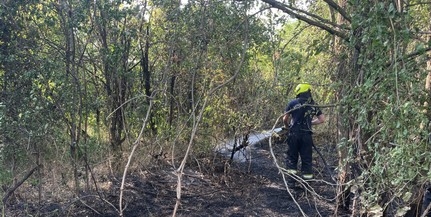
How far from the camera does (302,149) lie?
20.5ft

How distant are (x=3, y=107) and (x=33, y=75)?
0.55m

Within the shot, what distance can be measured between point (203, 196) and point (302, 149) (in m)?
1.49

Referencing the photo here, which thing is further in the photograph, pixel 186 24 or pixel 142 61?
pixel 142 61

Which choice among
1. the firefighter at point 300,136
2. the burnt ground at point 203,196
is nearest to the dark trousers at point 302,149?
the firefighter at point 300,136

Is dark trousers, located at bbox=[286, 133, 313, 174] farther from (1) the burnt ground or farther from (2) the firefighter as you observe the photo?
(1) the burnt ground

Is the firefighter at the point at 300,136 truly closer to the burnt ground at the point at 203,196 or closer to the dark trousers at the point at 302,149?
the dark trousers at the point at 302,149

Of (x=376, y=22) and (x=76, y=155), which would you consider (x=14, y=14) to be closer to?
(x=76, y=155)

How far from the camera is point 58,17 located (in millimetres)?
4887

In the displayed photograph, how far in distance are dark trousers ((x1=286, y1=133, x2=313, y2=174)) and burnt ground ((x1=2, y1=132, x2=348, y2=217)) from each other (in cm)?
17

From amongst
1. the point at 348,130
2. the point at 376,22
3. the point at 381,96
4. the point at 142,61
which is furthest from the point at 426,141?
the point at 142,61

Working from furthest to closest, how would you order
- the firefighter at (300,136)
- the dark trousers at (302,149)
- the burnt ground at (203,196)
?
the dark trousers at (302,149) → the firefighter at (300,136) → the burnt ground at (203,196)

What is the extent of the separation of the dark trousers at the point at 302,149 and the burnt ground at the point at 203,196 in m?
0.17

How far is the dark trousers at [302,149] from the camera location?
6175 millimetres

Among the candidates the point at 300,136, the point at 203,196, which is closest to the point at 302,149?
the point at 300,136
